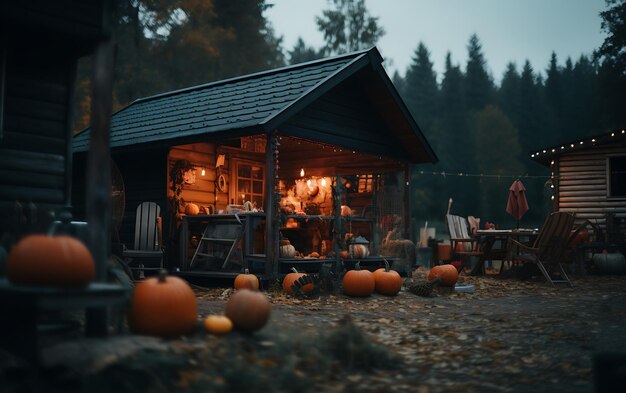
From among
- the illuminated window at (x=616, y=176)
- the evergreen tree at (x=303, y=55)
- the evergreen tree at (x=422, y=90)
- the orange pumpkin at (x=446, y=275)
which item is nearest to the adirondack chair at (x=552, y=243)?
the orange pumpkin at (x=446, y=275)

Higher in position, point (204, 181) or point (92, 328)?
point (204, 181)

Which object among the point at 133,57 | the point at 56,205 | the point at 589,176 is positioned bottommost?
the point at 56,205

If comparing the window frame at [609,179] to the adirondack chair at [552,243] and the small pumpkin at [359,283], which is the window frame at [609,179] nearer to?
the adirondack chair at [552,243]

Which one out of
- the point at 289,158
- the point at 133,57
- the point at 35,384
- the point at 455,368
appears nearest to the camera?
the point at 35,384

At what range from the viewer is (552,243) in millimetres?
11984

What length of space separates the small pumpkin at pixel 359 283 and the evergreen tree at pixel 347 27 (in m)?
28.7

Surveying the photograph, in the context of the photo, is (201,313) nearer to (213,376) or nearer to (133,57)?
(213,376)

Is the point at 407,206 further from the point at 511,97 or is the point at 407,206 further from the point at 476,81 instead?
the point at 511,97

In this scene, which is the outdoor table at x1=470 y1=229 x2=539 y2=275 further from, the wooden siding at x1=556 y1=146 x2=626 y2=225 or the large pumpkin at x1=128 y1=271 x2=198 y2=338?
the large pumpkin at x1=128 y1=271 x2=198 y2=338

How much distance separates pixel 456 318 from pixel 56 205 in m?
4.92

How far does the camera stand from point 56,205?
702cm

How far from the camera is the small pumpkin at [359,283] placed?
9492mm

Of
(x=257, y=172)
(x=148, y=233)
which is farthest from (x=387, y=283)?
(x=257, y=172)

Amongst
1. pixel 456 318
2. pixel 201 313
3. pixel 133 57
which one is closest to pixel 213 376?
pixel 201 313
